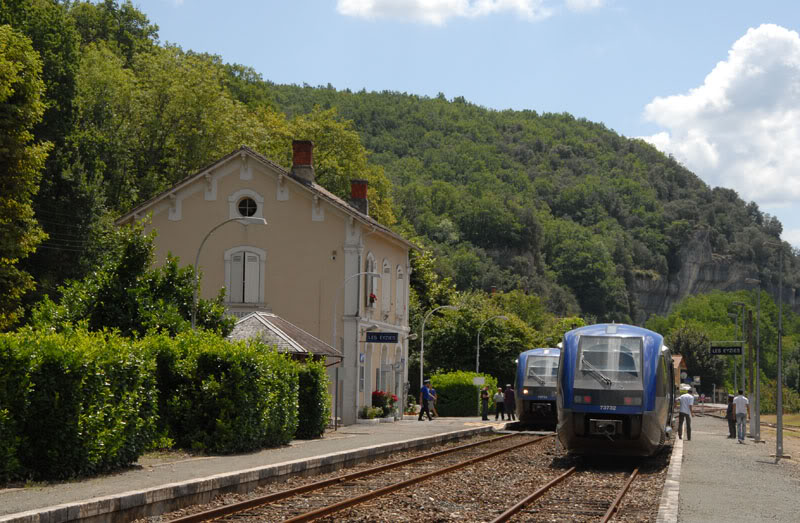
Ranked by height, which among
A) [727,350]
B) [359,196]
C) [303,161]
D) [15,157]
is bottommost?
[727,350]

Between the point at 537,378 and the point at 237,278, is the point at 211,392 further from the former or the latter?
the point at 237,278

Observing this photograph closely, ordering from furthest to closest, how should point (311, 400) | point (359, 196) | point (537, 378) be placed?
point (359, 196) → point (537, 378) → point (311, 400)

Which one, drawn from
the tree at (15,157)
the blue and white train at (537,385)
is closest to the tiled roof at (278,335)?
the tree at (15,157)

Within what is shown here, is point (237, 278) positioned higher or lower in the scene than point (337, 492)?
higher

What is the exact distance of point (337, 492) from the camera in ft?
52.9

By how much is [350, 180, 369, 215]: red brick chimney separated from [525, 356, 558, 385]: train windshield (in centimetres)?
1426

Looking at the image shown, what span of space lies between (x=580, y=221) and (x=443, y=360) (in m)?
131

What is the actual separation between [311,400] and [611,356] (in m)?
9.36

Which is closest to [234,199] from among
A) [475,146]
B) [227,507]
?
[227,507]

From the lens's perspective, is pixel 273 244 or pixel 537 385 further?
pixel 273 244

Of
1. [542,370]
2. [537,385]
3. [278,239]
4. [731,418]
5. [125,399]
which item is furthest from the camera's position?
[278,239]

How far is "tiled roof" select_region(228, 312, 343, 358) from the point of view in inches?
1171

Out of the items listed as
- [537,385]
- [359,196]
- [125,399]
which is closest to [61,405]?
[125,399]

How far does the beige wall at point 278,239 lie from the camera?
3875cm
